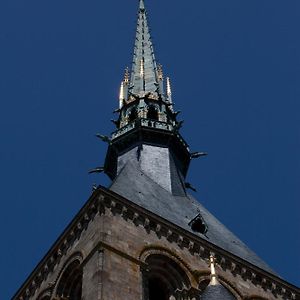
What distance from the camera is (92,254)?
26.7m

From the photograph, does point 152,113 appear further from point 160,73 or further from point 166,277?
point 166,277

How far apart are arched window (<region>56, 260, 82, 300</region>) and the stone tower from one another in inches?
1.2

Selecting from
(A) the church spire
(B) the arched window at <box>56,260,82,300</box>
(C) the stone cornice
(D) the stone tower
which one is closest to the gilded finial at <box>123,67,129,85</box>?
(A) the church spire

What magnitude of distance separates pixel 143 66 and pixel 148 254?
18.4 metres

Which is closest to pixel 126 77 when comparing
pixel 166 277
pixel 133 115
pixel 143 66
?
pixel 143 66

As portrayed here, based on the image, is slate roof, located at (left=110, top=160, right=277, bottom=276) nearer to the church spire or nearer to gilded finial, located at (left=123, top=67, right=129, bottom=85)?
the church spire

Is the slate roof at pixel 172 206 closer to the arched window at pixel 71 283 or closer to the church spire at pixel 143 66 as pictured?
the arched window at pixel 71 283

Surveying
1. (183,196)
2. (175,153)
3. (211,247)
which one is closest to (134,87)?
(175,153)

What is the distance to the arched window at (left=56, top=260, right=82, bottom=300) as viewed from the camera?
27688 mm

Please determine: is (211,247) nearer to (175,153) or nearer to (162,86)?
(175,153)

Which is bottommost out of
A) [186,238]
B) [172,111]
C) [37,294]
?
[37,294]

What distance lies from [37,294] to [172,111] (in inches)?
568

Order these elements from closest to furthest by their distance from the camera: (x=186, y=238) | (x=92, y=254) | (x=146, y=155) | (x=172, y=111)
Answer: (x=92, y=254) → (x=186, y=238) → (x=146, y=155) → (x=172, y=111)

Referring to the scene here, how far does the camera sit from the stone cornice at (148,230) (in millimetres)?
28422
